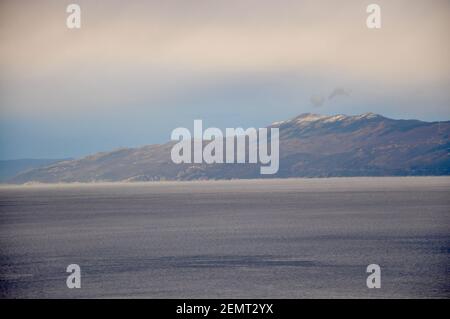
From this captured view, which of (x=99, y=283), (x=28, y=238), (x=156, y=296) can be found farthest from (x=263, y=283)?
(x=28, y=238)

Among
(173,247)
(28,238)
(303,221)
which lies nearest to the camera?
(173,247)

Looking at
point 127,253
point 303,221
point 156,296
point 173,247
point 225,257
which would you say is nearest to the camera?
point 156,296
